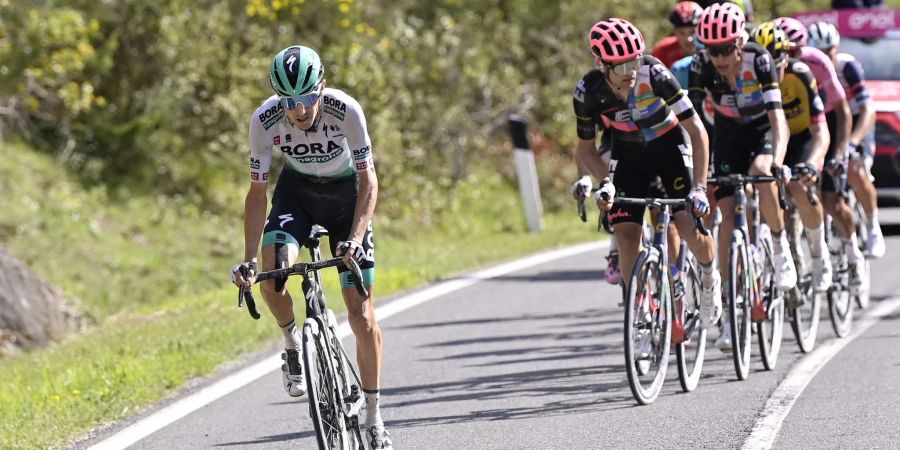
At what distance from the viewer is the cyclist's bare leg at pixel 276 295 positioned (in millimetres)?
6500

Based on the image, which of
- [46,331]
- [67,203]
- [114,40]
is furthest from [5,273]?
[114,40]

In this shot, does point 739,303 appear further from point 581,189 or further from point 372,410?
point 372,410

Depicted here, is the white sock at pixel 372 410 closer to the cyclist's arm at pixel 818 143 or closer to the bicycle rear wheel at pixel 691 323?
the bicycle rear wheel at pixel 691 323

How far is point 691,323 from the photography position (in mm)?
8570

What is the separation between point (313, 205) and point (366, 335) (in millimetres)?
640

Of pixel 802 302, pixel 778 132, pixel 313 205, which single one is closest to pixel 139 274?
pixel 802 302

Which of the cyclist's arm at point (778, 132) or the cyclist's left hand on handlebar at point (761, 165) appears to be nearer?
the cyclist's arm at point (778, 132)

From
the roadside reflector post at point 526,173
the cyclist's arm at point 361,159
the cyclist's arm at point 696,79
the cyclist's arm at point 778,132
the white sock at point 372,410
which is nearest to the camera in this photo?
the cyclist's arm at point 361,159

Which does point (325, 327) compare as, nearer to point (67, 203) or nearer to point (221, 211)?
point (67, 203)

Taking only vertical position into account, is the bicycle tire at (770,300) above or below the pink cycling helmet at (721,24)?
below

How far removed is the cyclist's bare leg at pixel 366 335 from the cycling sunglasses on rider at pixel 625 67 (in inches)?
81.4

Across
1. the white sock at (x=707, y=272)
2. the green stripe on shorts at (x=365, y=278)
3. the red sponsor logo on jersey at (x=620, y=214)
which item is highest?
the green stripe on shorts at (x=365, y=278)

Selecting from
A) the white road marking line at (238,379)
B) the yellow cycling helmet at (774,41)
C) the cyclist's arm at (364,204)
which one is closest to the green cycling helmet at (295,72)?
the cyclist's arm at (364,204)

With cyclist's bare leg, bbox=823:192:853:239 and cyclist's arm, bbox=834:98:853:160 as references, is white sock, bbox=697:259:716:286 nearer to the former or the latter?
cyclist's arm, bbox=834:98:853:160
